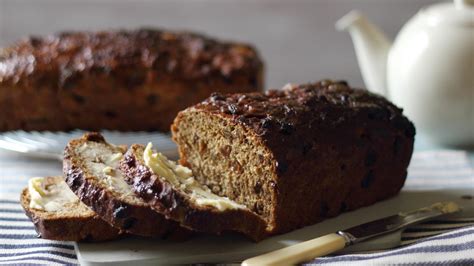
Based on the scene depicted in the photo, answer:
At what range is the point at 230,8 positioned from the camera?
7.89 metres

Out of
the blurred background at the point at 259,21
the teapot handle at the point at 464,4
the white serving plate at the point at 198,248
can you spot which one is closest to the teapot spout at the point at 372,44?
the teapot handle at the point at 464,4

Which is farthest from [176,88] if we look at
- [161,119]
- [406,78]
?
[406,78]

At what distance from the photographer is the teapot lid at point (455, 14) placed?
3691mm

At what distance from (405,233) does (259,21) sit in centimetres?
536

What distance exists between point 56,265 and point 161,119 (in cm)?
162

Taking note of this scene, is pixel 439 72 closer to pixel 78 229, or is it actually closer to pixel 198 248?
pixel 198 248

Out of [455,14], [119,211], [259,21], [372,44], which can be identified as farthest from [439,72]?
[259,21]

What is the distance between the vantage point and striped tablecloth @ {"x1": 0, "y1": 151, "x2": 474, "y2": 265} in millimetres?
2367

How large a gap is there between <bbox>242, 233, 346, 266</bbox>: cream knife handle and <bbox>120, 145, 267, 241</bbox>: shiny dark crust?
0.52ft

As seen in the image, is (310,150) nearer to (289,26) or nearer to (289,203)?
(289,203)

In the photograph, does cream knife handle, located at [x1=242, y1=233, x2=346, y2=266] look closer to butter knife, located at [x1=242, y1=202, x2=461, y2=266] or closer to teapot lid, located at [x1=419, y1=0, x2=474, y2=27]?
butter knife, located at [x1=242, y1=202, x2=461, y2=266]

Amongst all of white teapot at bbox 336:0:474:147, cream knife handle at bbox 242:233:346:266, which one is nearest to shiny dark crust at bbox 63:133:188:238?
cream knife handle at bbox 242:233:346:266

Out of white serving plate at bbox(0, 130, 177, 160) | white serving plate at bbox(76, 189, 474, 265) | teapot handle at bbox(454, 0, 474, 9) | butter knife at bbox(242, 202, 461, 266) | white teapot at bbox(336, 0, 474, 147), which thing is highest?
teapot handle at bbox(454, 0, 474, 9)

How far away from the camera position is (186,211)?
239cm
